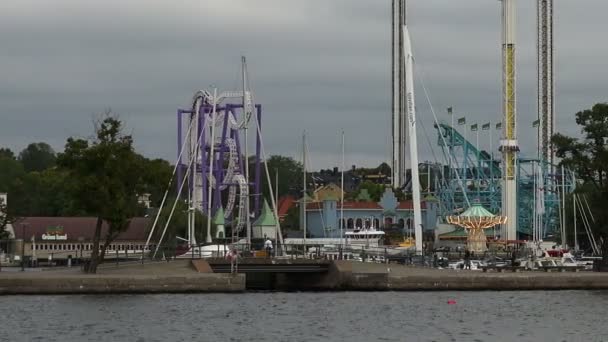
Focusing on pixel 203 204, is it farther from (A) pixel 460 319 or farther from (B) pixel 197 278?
(A) pixel 460 319

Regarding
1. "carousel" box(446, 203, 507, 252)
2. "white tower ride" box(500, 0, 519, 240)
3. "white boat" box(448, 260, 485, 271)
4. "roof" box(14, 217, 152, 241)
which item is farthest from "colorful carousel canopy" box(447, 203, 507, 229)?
"roof" box(14, 217, 152, 241)

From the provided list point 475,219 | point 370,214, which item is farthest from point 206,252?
point 370,214

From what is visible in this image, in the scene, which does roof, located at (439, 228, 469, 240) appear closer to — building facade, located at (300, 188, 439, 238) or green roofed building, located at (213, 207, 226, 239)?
building facade, located at (300, 188, 439, 238)

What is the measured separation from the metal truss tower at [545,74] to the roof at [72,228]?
59.5 meters

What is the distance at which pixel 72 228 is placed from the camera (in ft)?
516

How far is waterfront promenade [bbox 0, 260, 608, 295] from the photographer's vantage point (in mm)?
74750

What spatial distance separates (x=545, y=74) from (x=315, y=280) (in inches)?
4270

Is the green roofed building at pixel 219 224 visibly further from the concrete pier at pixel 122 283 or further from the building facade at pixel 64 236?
the concrete pier at pixel 122 283

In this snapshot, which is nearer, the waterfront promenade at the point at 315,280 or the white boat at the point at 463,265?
the waterfront promenade at the point at 315,280

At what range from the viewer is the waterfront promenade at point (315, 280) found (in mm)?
74750

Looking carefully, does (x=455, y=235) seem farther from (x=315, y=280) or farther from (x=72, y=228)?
(x=315, y=280)

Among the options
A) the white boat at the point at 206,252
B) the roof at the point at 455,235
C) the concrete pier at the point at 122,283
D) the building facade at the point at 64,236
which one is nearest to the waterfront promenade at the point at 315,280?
Answer: the concrete pier at the point at 122,283

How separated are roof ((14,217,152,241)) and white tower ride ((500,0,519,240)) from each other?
4053 cm

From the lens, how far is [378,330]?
5541cm
